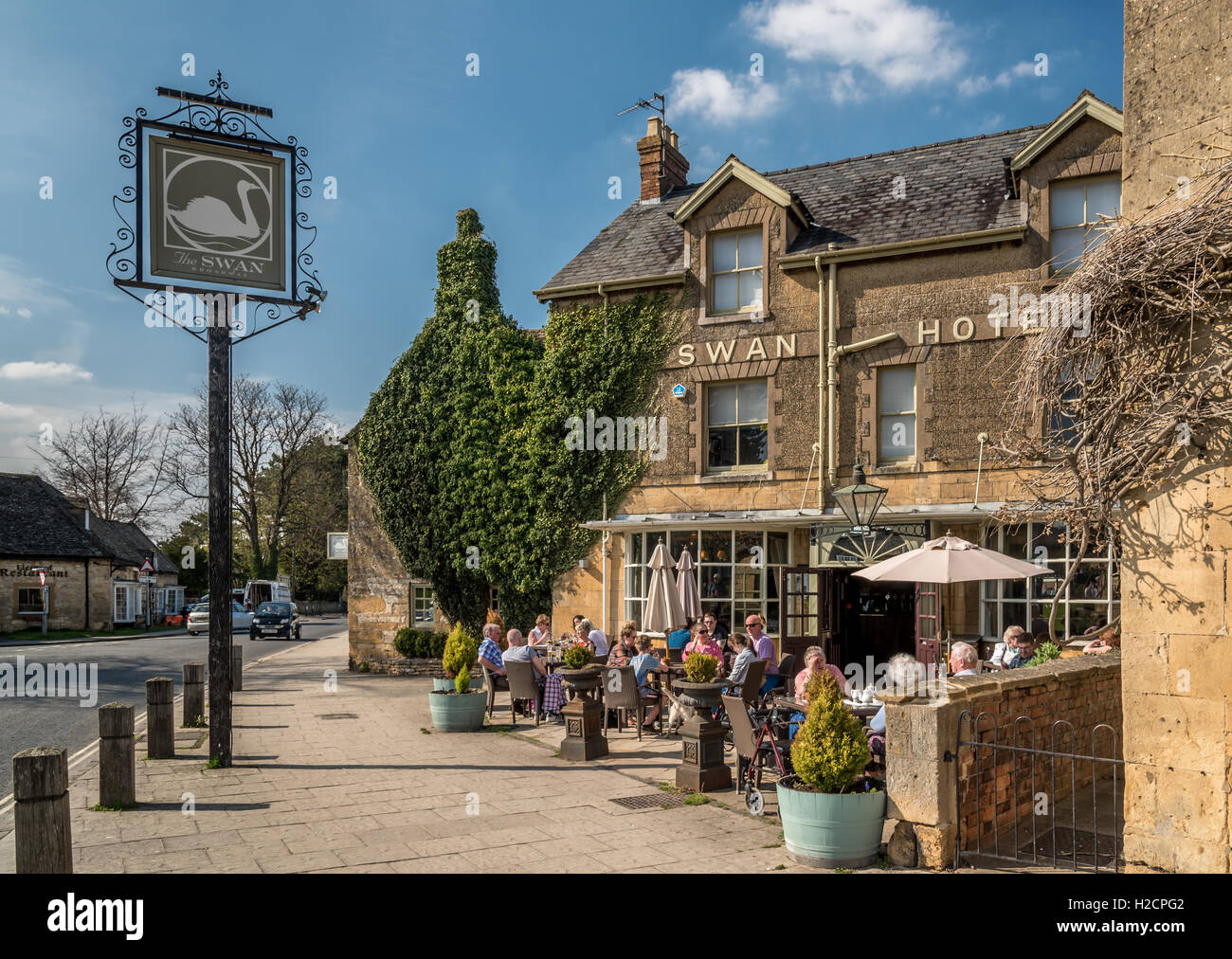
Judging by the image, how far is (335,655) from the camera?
27.2 metres

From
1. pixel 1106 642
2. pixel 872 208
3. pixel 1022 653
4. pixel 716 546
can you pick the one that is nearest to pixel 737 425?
pixel 716 546

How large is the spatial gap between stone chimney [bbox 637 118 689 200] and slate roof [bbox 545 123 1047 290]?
581mm

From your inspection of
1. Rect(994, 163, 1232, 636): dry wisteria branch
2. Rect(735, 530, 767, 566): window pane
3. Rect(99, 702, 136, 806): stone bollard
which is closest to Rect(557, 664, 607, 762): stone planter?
Rect(99, 702, 136, 806): stone bollard

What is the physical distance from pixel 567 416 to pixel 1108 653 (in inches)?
443

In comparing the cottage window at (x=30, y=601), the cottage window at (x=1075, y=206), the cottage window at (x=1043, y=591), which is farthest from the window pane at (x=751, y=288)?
the cottage window at (x=30, y=601)

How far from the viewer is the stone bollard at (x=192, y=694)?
523 inches

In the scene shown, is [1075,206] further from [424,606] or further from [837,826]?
[424,606]

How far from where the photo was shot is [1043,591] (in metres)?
14.5

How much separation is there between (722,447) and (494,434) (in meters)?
5.52

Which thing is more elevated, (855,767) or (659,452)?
(659,452)

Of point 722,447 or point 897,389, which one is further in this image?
point 722,447

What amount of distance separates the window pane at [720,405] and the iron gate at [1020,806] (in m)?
9.80
